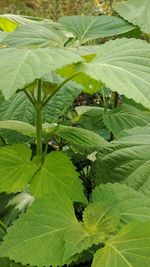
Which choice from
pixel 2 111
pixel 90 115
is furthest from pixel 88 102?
pixel 2 111

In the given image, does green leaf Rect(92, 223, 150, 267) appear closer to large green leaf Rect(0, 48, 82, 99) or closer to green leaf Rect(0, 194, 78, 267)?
green leaf Rect(0, 194, 78, 267)

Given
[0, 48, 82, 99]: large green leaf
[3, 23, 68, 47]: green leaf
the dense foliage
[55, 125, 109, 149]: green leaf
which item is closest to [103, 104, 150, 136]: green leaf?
the dense foliage

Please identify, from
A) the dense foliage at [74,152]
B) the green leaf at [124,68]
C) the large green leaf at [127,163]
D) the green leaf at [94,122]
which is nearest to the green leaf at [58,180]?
the dense foliage at [74,152]

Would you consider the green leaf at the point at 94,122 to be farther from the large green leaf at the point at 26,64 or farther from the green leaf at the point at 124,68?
the large green leaf at the point at 26,64

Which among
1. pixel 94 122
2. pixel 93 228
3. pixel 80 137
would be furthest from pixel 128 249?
pixel 94 122

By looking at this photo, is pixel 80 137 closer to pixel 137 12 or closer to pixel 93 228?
pixel 93 228

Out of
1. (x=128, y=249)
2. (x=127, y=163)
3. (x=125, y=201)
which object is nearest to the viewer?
(x=128, y=249)

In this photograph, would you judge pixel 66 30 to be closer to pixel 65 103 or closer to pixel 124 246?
pixel 65 103
